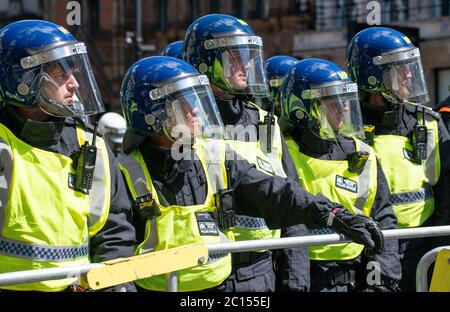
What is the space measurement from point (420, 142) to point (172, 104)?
176 cm

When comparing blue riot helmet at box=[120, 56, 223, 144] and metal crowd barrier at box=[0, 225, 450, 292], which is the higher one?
blue riot helmet at box=[120, 56, 223, 144]

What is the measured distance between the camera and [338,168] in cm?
541

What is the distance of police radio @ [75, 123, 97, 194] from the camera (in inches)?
160

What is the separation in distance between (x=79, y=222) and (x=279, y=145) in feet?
4.93

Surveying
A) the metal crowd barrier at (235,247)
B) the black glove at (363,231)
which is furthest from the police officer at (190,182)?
the metal crowd barrier at (235,247)

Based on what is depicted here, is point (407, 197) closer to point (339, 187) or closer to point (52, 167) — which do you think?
point (339, 187)

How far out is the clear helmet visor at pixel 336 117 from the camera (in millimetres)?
5449

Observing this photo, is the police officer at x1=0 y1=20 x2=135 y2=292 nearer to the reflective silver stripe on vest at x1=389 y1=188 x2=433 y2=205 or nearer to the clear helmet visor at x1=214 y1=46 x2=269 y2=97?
the clear helmet visor at x1=214 y1=46 x2=269 y2=97

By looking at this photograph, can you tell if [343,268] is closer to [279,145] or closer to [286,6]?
[279,145]

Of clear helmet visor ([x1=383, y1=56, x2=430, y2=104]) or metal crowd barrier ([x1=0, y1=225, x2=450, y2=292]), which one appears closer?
metal crowd barrier ([x1=0, y1=225, x2=450, y2=292])

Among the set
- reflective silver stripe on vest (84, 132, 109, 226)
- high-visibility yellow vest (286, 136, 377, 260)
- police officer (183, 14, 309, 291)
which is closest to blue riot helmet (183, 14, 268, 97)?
police officer (183, 14, 309, 291)

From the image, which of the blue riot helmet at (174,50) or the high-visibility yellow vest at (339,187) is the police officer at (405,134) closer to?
the high-visibility yellow vest at (339,187)

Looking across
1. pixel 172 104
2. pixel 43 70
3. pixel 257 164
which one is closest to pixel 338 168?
pixel 257 164

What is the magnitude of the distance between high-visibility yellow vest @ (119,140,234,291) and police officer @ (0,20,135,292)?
181mm
